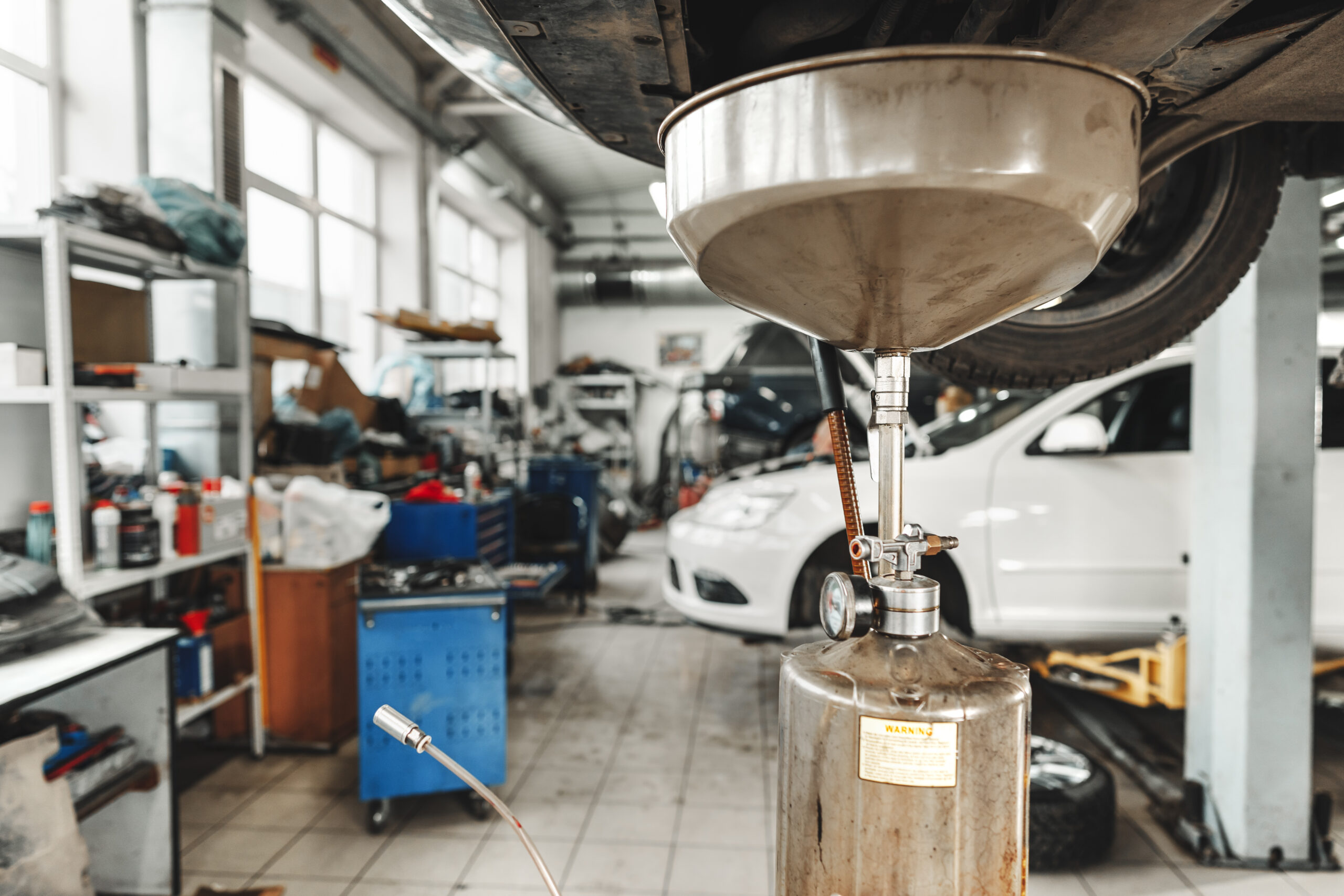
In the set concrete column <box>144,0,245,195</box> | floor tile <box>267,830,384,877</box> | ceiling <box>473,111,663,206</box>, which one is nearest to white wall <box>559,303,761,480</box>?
ceiling <box>473,111,663,206</box>

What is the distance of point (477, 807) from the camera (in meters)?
2.26

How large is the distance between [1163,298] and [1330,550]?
1.99 m

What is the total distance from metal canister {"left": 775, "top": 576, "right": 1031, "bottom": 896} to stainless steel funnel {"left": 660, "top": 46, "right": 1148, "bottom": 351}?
339mm

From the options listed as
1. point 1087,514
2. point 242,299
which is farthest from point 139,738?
point 1087,514

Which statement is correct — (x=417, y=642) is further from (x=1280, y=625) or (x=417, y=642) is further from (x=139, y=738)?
(x=1280, y=625)

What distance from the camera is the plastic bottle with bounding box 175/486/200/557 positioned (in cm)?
237

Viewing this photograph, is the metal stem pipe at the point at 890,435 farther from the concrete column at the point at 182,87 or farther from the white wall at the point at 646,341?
the white wall at the point at 646,341

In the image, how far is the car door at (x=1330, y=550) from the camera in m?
2.60

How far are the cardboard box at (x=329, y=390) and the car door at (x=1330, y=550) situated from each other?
4.11 meters

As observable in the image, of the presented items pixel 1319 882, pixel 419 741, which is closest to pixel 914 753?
pixel 419 741

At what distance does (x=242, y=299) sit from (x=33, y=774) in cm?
181

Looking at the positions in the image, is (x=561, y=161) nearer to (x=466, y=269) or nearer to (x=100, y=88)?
(x=466, y=269)

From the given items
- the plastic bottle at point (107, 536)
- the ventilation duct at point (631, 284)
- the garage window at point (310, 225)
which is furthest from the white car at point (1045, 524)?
the ventilation duct at point (631, 284)

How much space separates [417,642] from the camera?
2168 mm
